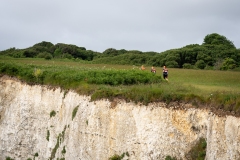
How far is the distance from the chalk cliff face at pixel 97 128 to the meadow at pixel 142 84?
18.5 inches

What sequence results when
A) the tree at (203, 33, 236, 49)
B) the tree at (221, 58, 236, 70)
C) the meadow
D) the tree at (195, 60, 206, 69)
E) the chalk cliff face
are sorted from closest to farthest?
the chalk cliff face, the meadow, the tree at (221, 58, 236, 70), the tree at (195, 60, 206, 69), the tree at (203, 33, 236, 49)

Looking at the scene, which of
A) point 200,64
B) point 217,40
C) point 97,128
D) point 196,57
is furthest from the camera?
point 217,40

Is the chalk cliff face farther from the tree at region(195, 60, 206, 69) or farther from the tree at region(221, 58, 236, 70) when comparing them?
the tree at region(221, 58, 236, 70)

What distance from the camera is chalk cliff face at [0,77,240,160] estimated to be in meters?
20.5

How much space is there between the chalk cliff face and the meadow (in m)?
0.47

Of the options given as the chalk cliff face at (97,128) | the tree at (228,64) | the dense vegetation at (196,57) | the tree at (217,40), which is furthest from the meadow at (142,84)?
the tree at (217,40)

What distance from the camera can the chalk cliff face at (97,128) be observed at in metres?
20.5

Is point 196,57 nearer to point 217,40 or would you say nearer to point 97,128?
point 217,40

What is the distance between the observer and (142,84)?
2948 centimetres

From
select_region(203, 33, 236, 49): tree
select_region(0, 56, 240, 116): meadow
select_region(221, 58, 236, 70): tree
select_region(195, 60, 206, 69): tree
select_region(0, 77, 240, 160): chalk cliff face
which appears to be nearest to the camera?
select_region(0, 77, 240, 160): chalk cliff face

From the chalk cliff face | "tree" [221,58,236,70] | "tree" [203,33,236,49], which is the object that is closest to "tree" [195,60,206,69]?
"tree" [221,58,236,70]

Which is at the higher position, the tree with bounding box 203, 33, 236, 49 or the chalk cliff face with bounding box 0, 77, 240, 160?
the tree with bounding box 203, 33, 236, 49

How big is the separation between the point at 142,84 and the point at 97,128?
486 centimetres

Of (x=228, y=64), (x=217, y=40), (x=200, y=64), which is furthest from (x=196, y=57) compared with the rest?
(x=217, y=40)
